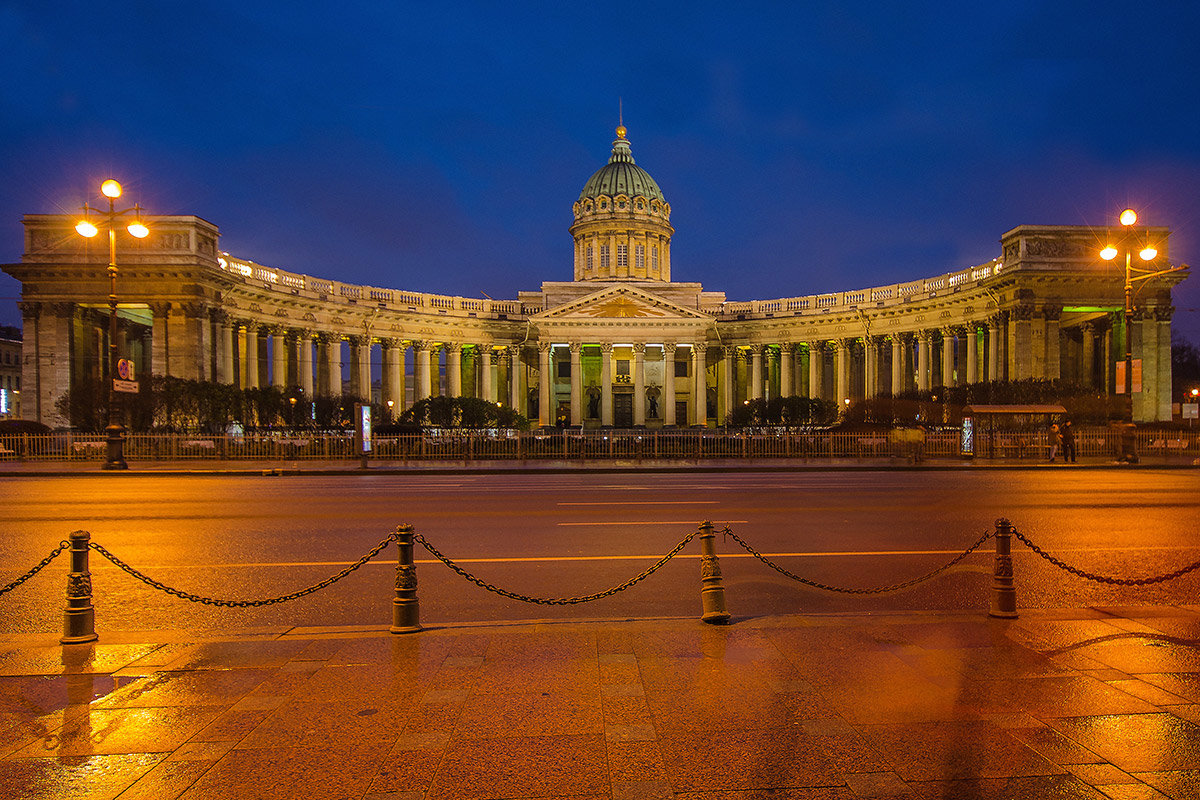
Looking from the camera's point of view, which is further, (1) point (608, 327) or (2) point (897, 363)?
(1) point (608, 327)

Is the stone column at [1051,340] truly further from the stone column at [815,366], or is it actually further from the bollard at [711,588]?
the bollard at [711,588]

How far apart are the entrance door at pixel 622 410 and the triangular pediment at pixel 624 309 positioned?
42.5 ft

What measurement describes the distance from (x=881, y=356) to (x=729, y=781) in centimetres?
6923

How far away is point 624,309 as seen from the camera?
68250 mm

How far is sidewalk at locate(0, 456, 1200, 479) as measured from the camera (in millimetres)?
27594

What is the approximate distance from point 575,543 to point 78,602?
21.8ft

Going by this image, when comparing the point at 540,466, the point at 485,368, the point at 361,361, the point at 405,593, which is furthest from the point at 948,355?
the point at 405,593

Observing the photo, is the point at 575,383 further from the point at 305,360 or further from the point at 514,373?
the point at 305,360

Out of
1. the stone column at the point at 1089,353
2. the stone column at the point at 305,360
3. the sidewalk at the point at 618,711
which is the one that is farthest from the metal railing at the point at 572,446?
the sidewalk at the point at 618,711

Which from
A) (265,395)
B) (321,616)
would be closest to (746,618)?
(321,616)

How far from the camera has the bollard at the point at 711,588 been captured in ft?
23.2

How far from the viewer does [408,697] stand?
5.37m

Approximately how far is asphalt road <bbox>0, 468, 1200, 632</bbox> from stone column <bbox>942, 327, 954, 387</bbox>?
37.9m

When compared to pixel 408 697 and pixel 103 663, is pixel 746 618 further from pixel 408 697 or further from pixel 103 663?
pixel 103 663
